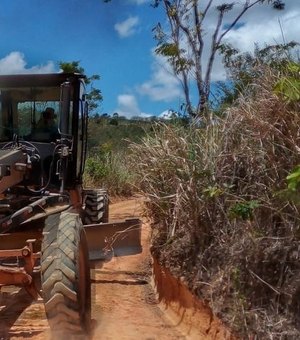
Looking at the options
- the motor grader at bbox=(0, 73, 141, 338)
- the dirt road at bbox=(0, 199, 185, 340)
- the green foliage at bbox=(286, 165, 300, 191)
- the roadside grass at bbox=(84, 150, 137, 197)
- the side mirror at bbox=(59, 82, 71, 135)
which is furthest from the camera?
the roadside grass at bbox=(84, 150, 137, 197)

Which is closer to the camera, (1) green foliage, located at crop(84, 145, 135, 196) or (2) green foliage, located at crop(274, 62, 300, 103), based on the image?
(2) green foliage, located at crop(274, 62, 300, 103)

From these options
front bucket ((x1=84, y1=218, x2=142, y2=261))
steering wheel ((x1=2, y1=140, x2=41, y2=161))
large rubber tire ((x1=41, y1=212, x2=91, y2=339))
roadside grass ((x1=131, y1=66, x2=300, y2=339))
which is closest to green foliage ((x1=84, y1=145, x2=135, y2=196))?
steering wheel ((x1=2, y1=140, x2=41, y2=161))

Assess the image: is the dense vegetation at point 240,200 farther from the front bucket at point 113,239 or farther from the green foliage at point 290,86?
the front bucket at point 113,239

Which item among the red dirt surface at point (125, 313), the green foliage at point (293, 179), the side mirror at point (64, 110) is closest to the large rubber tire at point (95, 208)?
the red dirt surface at point (125, 313)

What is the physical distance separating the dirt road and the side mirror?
2063 mm

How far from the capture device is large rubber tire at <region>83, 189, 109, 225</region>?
10945 millimetres

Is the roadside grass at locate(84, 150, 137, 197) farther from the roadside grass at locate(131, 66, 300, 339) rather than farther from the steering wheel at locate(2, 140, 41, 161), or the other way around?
the roadside grass at locate(131, 66, 300, 339)

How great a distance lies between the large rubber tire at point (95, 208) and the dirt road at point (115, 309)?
4.52 ft

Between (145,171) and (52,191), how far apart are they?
1476 millimetres

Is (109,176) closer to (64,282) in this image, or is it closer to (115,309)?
(115,309)

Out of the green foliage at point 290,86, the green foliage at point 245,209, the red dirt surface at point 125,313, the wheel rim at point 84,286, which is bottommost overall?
the red dirt surface at point 125,313

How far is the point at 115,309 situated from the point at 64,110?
9.57 feet

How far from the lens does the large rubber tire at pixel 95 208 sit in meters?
10.9

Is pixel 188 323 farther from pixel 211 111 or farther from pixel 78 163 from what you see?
pixel 78 163
